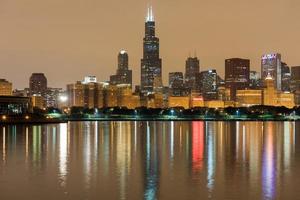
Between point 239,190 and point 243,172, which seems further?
point 243,172

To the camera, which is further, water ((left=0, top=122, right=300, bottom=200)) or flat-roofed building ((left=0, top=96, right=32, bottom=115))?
flat-roofed building ((left=0, top=96, right=32, bottom=115))

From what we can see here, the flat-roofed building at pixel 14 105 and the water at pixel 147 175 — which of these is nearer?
the water at pixel 147 175

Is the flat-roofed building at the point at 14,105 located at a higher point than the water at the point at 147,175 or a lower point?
higher

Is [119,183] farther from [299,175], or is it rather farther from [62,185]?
[299,175]

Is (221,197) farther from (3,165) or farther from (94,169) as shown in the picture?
(3,165)

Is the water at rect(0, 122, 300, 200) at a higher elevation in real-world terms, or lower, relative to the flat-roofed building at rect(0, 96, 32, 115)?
lower

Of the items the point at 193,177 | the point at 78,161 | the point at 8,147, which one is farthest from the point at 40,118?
the point at 193,177

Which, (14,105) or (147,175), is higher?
(14,105)

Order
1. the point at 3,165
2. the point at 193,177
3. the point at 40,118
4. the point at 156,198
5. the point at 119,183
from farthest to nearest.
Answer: the point at 40,118 < the point at 3,165 < the point at 193,177 < the point at 119,183 < the point at 156,198

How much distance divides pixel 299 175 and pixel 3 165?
15.8m

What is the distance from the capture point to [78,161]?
3594 cm

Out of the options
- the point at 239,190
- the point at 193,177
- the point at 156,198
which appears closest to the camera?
the point at 156,198

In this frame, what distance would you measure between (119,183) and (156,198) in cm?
417

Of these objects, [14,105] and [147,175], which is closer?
[147,175]
